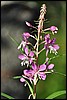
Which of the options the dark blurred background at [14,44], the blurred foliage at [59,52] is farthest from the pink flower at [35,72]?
the blurred foliage at [59,52]

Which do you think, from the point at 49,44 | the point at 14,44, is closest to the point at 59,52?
the point at 14,44

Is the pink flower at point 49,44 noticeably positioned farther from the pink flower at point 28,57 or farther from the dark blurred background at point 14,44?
the dark blurred background at point 14,44

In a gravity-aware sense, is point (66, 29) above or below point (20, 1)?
below

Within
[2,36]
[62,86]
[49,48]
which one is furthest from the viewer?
[62,86]

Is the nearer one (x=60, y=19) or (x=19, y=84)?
(x=19, y=84)

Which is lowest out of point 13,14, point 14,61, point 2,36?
point 14,61

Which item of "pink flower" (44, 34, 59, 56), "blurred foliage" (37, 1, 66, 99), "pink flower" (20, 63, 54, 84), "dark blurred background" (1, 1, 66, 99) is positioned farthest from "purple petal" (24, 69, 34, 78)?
"blurred foliage" (37, 1, 66, 99)

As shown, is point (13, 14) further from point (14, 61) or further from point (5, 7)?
point (14, 61)

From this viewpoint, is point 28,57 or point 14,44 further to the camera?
point 14,44

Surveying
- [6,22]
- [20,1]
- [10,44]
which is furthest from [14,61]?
[20,1]

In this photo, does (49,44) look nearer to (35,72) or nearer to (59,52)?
(35,72)

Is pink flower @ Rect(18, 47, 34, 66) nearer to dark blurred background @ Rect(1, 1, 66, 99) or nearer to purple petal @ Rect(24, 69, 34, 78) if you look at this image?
purple petal @ Rect(24, 69, 34, 78)
